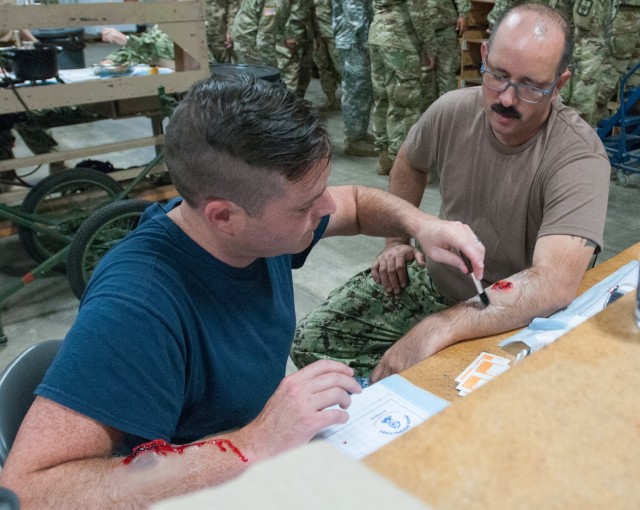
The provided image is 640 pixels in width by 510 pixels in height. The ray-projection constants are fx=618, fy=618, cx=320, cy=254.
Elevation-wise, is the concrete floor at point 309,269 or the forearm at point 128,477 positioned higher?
the forearm at point 128,477

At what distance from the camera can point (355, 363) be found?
215 cm

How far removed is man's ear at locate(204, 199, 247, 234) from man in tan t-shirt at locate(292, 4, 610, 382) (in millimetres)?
558

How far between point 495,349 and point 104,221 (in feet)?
7.08

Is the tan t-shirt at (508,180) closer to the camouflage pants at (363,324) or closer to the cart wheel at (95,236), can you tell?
the camouflage pants at (363,324)

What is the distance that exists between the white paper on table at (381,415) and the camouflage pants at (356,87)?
4.58 metres

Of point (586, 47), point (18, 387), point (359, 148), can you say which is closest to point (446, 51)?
point (359, 148)

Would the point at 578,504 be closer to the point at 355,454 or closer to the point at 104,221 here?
the point at 355,454

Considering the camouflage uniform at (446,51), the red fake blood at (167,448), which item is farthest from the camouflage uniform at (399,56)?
the red fake blood at (167,448)

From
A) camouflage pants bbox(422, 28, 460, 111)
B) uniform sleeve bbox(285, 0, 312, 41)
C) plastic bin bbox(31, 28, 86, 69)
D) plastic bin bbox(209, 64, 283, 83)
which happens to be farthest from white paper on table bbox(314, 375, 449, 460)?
uniform sleeve bbox(285, 0, 312, 41)

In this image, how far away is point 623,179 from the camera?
482cm

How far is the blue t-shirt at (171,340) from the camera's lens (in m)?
1.04

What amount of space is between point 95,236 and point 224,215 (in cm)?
203

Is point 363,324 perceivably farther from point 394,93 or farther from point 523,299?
point 394,93

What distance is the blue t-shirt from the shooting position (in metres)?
1.04
